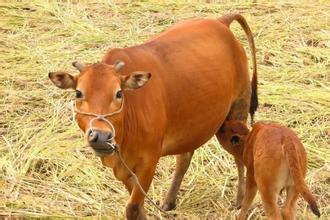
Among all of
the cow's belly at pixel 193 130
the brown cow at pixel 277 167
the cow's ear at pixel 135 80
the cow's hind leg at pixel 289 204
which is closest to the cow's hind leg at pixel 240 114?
the cow's belly at pixel 193 130

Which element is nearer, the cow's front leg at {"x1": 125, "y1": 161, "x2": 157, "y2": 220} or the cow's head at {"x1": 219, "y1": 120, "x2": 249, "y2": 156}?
the cow's front leg at {"x1": 125, "y1": 161, "x2": 157, "y2": 220}

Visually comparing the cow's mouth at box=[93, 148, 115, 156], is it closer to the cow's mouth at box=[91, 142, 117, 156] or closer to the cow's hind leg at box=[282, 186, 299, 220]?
the cow's mouth at box=[91, 142, 117, 156]

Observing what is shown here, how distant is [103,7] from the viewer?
10.8 m

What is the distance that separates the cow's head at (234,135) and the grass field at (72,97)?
530 mm

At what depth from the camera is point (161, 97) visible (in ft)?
16.8

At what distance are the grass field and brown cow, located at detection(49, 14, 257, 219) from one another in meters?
0.45

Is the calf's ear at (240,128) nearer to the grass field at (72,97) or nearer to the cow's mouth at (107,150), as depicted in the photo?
the grass field at (72,97)

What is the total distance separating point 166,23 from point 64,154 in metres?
3.93

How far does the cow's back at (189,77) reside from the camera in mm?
5113

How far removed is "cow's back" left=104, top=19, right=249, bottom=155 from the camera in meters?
5.11

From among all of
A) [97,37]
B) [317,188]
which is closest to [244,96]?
[317,188]

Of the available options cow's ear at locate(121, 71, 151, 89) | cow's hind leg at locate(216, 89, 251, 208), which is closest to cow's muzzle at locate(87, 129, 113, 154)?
cow's ear at locate(121, 71, 151, 89)

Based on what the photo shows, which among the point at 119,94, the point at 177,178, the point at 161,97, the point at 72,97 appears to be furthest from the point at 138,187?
the point at 72,97

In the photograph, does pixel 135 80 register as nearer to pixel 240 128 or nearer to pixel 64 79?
pixel 64 79
